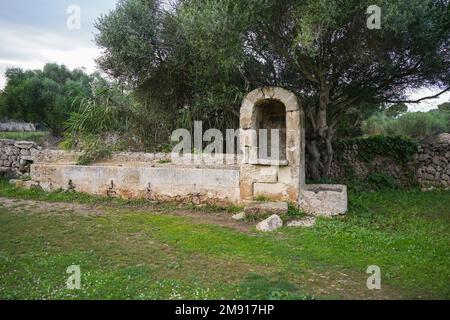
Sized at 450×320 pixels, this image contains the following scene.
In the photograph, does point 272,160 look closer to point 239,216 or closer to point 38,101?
point 239,216

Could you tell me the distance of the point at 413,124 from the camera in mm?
20359

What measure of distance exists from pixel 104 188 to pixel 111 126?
9.46 feet

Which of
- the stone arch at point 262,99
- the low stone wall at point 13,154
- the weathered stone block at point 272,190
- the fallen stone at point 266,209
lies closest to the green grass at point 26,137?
the low stone wall at point 13,154

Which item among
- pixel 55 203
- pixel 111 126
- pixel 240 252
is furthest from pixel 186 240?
pixel 111 126

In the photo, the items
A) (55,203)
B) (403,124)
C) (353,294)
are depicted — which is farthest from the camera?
(403,124)

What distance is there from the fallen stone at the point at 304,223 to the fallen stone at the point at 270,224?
222 millimetres

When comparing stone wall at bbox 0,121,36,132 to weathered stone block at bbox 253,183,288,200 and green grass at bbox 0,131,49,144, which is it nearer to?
green grass at bbox 0,131,49,144

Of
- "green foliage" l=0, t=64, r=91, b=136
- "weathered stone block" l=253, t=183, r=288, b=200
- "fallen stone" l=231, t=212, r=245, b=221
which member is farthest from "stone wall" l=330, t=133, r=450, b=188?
"green foliage" l=0, t=64, r=91, b=136

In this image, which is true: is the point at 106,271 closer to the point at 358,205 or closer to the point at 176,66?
the point at 358,205

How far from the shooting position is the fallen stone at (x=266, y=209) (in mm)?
8125

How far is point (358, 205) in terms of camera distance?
8977 mm

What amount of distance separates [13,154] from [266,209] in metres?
10.2

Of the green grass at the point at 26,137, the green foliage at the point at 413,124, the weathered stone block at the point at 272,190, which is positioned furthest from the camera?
the green grass at the point at 26,137

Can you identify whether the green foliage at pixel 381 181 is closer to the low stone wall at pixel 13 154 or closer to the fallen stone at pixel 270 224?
the fallen stone at pixel 270 224
